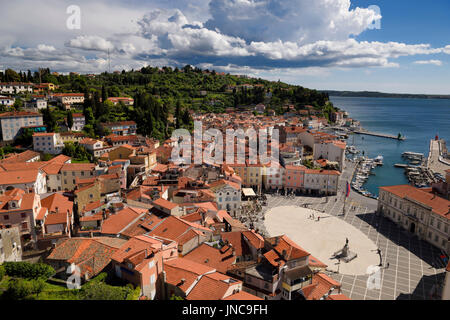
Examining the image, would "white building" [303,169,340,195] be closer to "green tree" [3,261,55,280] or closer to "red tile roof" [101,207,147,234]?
"red tile roof" [101,207,147,234]

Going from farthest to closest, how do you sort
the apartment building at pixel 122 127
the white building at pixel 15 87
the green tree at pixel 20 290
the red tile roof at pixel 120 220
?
the white building at pixel 15 87 < the apartment building at pixel 122 127 < the red tile roof at pixel 120 220 < the green tree at pixel 20 290

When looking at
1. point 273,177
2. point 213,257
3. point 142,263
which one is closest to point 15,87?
point 273,177

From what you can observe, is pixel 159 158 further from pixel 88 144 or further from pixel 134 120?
pixel 134 120

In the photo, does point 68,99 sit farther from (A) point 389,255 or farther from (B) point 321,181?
(A) point 389,255

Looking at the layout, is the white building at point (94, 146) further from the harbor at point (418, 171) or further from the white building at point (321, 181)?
the harbor at point (418, 171)

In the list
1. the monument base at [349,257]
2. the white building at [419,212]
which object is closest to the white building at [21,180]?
the monument base at [349,257]
